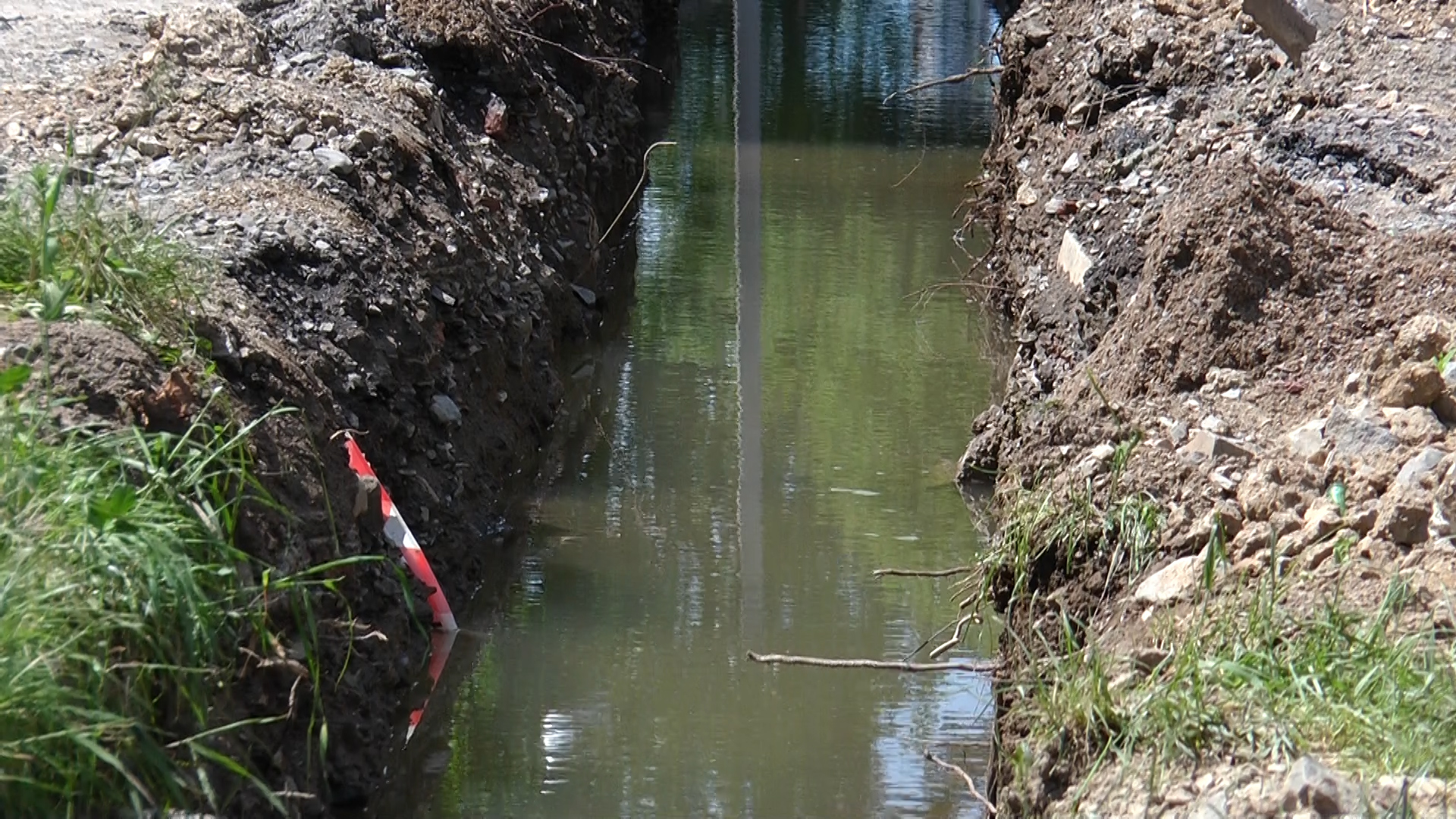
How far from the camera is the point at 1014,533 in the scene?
14.3ft

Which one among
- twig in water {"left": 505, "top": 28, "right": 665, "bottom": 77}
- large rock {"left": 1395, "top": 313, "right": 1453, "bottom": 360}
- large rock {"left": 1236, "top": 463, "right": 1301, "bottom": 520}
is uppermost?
twig in water {"left": 505, "top": 28, "right": 665, "bottom": 77}

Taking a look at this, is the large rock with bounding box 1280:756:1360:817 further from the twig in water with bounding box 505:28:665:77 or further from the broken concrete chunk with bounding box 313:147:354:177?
the twig in water with bounding box 505:28:665:77

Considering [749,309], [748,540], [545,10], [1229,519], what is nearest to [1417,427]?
[1229,519]

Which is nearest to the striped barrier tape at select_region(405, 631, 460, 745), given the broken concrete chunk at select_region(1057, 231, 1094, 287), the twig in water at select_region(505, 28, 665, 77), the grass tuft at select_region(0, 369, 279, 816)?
the grass tuft at select_region(0, 369, 279, 816)

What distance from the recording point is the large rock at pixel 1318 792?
2.65 meters

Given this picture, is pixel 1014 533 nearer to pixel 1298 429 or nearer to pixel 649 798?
pixel 1298 429

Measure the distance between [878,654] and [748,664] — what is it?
1.36ft

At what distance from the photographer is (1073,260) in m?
6.61

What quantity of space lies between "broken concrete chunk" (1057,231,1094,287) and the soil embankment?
0.02 m

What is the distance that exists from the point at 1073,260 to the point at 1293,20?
Result: 4.32ft

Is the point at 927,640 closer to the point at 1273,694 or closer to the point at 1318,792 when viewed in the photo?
the point at 1273,694

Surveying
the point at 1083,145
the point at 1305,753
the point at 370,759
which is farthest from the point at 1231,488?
the point at 1083,145

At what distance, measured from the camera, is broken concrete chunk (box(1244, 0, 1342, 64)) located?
6469 millimetres

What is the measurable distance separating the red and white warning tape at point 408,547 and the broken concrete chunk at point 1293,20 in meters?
4.02
